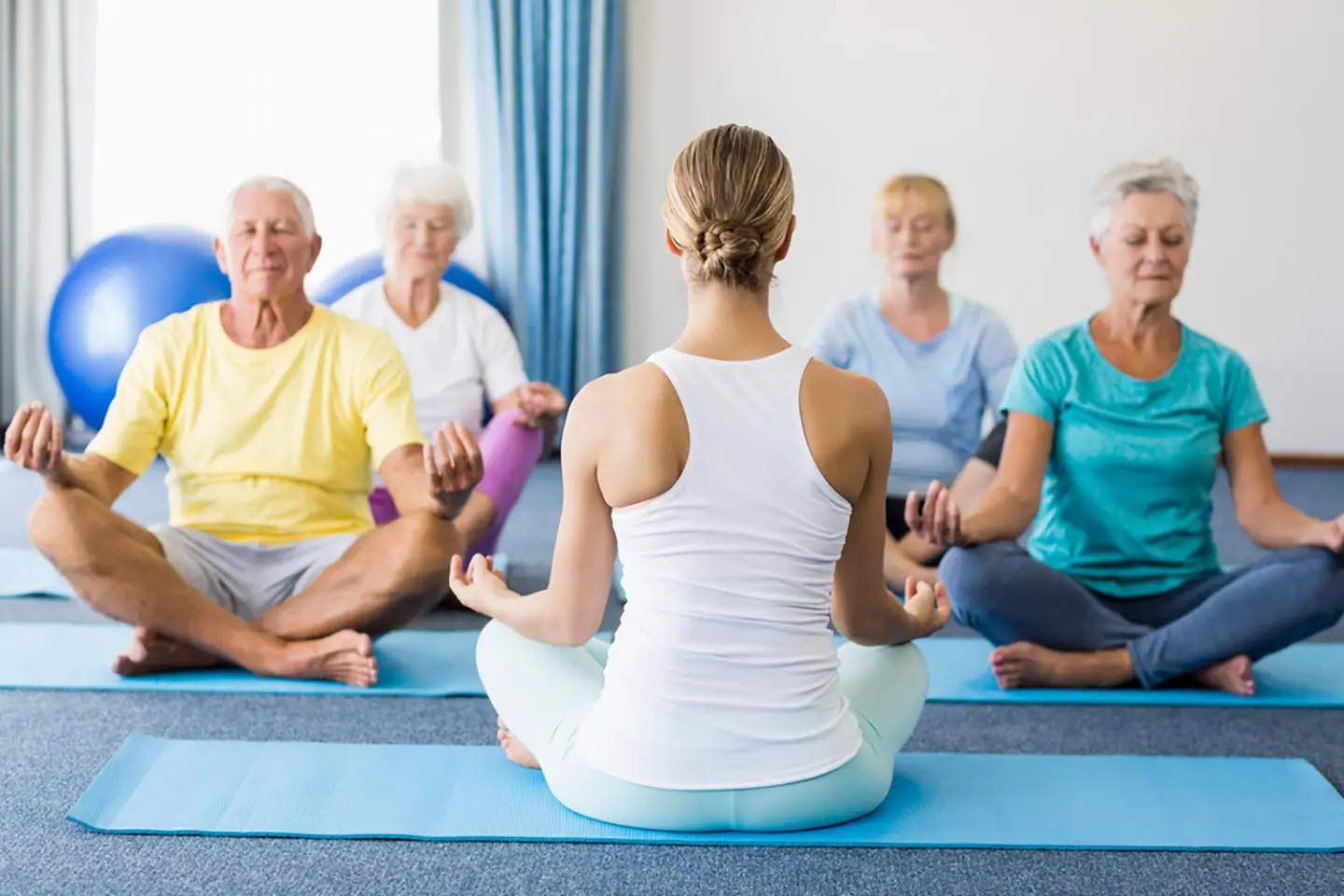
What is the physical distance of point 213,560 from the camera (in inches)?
112

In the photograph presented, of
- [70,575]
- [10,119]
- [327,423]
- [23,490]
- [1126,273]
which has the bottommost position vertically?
[23,490]

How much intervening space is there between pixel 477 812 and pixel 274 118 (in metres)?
4.40

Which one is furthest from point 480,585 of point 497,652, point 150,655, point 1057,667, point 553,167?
point 553,167

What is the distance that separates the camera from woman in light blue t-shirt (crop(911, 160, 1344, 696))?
9.05 feet

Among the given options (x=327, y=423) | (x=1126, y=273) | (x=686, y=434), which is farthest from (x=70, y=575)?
(x=1126, y=273)

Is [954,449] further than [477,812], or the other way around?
[954,449]

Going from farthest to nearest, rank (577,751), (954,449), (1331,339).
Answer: (1331,339), (954,449), (577,751)

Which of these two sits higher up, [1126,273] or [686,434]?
[1126,273]

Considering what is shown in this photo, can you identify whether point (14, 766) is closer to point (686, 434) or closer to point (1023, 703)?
point (686, 434)

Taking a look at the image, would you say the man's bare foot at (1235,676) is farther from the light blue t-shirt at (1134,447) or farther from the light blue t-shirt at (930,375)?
the light blue t-shirt at (930,375)

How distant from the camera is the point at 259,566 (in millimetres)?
2865

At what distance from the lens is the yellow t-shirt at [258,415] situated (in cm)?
283

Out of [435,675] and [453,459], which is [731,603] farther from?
[435,675]

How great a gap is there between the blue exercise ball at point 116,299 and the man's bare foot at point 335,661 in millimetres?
2492
